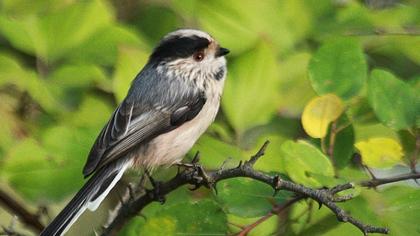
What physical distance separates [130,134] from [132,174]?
286 millimetres

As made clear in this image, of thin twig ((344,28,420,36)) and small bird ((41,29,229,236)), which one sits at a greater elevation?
thin twig ((344,28,420,36))

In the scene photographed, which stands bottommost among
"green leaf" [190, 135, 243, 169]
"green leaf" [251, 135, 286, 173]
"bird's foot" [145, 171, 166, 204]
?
"bird's foot" [145, 171, 166, 204]

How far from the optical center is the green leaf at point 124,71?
2975 mm

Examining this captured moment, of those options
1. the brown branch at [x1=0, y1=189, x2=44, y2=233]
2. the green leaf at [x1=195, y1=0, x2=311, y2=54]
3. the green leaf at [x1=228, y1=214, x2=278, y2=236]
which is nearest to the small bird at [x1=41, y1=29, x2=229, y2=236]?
the green leaf at [x1=195, y1=0, x2=311, y2=54]

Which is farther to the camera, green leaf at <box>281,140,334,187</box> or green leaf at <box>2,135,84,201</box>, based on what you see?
green leaf at <box>2,135,84,201</box>

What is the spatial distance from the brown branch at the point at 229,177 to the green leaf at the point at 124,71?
1.16 feet

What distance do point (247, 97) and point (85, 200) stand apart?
1.87 feet

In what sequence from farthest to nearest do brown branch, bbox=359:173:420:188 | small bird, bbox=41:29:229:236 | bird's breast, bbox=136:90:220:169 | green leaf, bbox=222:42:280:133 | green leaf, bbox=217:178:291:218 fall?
bird's breast, bbox=136:90:220:169 < small bird, bbox=41:29:229:236 < green leaf, bbox=222:42:280:133 < green leaf, bbox=217:178:291:218 < brown branch, bbox=359:173:420:188

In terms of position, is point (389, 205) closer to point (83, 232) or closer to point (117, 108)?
point (117, 108)

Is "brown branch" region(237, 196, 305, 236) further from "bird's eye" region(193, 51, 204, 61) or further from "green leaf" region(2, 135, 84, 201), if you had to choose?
"bird's eye" region(193, 51, 204, 61)

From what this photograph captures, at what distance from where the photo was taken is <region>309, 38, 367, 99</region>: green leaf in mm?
2643

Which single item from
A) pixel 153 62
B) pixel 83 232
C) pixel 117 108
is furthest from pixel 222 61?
pixel 83 232

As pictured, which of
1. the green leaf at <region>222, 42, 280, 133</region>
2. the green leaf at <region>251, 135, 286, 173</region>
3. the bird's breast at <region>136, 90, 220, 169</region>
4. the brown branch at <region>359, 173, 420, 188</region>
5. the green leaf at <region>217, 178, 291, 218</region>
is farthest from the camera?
the bird's breast at <region>136, 90, 220, 169</region>

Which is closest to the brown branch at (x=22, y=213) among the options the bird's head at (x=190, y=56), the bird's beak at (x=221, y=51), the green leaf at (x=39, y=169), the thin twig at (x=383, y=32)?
the green leaf at (x=39, y=169)
